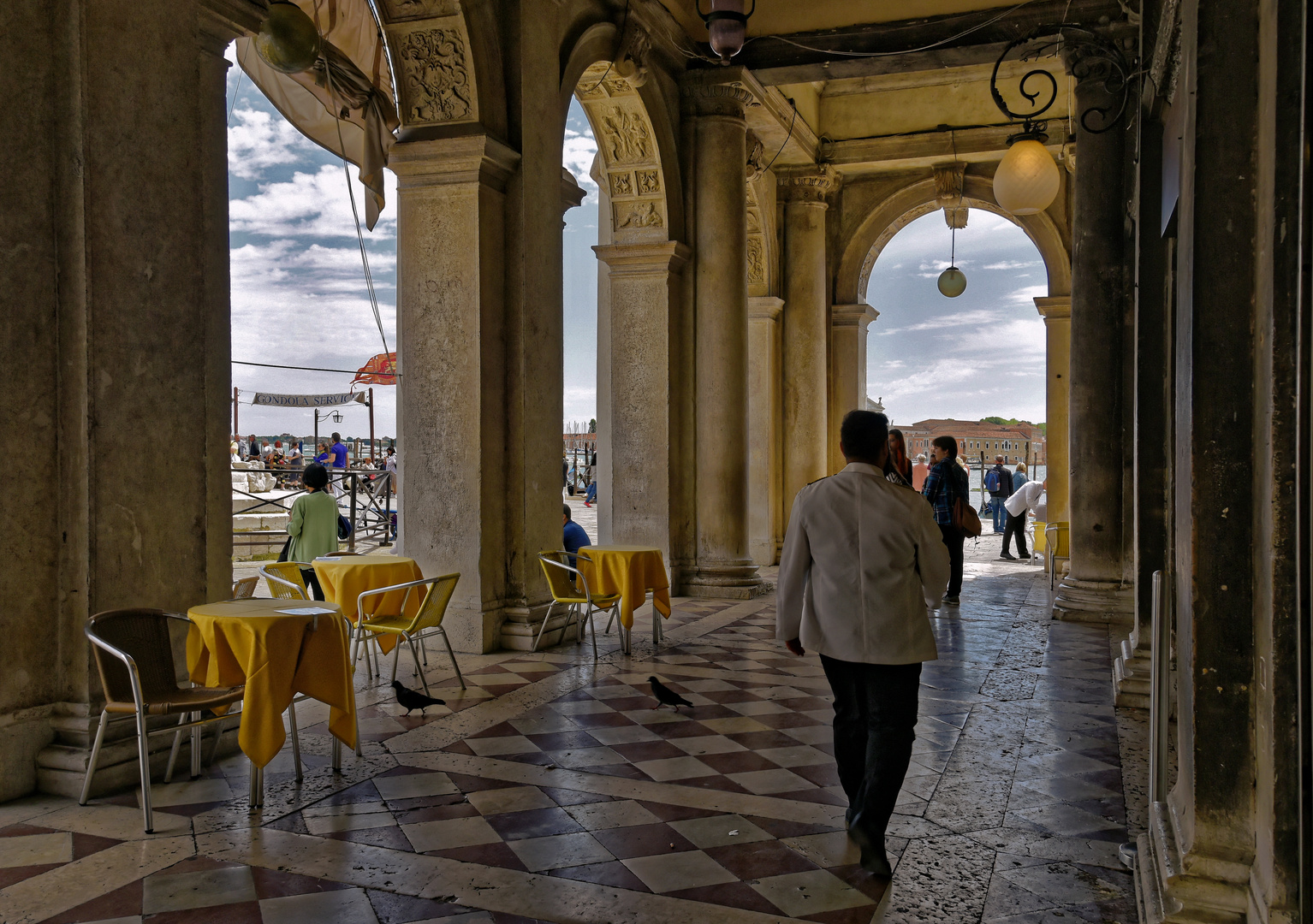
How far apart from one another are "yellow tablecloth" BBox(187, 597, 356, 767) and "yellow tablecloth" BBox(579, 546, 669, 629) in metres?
3.18

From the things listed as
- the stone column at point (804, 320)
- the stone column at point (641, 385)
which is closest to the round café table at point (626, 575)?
the stone column at point (641, 385)

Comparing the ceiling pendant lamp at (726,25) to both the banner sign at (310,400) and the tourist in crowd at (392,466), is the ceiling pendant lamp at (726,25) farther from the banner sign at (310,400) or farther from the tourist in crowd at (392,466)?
the banner sign at (310,400)

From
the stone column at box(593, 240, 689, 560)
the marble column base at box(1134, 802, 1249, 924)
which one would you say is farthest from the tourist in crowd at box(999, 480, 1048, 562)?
the marble column base at box(1134, 802, 1249, 924)

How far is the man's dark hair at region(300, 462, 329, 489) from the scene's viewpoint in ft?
23.5

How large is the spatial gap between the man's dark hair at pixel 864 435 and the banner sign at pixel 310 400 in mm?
21358

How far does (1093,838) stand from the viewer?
368 centimetres

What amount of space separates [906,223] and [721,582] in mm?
8022

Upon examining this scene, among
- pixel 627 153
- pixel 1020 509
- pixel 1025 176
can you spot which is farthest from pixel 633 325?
pixel 1020 509

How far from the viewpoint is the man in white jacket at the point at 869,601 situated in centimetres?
332

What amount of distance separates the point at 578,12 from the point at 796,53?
9.39 ft

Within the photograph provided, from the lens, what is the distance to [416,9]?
6.93 meters

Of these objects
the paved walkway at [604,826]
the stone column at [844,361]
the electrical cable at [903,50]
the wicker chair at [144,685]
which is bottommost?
the paved walkway at [604,826]

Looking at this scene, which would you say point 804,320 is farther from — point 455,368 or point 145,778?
point 145,778

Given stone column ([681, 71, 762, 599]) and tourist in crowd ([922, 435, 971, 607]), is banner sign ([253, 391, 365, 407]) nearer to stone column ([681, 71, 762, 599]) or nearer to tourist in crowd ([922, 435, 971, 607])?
stone column ([681, 71, 762, 599])
